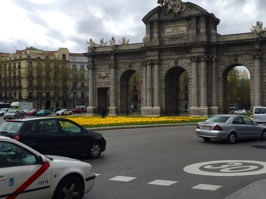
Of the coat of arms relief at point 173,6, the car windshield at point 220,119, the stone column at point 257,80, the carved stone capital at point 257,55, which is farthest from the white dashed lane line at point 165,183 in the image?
the coat of arms relief at point 173,6

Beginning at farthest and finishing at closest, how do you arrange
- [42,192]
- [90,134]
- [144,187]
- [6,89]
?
[6,89] → [90,134] → [144,187] → [42,192]

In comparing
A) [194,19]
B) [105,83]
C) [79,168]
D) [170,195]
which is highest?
[194,19]

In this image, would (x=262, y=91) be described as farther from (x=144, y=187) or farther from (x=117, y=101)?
(x=144, y=187)

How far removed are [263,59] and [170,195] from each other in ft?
120

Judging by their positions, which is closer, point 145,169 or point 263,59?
point 145,169

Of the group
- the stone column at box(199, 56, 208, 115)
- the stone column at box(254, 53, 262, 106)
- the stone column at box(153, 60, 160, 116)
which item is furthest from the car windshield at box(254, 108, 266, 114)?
the stone column at box(153, 60, 160, 116)

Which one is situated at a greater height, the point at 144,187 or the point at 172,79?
the point at 172,79

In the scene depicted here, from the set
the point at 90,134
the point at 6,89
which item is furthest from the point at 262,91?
the point at 6,89

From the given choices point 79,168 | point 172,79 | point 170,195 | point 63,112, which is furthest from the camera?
point 63,112

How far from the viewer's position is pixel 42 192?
6555 millimetres

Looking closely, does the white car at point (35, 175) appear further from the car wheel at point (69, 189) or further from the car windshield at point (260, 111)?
the car windshield at point (260, 111)

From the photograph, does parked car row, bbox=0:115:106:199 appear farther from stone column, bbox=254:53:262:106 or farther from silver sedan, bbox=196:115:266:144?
stone column, bbox=254:53:262:106

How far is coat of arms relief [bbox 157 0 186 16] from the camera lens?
45031mm

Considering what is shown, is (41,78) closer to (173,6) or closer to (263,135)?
(173,6)
